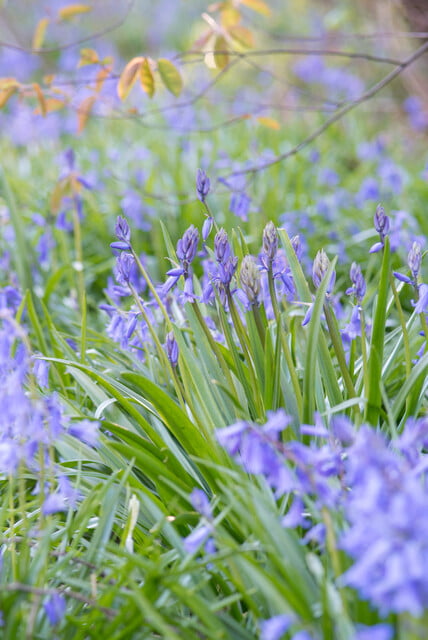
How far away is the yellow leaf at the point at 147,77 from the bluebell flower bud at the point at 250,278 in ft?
4.81

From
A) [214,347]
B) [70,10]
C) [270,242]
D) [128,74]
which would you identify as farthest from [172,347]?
[70,10]

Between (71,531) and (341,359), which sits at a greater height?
(341,359)

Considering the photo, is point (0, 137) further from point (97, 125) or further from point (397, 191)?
point (397, 191)

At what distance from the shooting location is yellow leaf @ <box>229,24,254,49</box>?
3.25m

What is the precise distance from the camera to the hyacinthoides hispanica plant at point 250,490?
1211mm

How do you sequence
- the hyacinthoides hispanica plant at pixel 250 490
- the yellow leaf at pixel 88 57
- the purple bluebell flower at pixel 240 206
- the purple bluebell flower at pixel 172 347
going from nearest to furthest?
the hyacinthoides hispanica plant at pixel 250 490 → the purple bluebell flower at pixel 172 347 → the yellow leaf at pixel 88 57 → the purple bluebell flower at pixel 240 206

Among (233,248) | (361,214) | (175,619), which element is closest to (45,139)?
(361,214)

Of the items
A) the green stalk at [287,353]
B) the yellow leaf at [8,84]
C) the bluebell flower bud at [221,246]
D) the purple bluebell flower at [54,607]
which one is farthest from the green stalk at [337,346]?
the yellow leaf at [8,84]

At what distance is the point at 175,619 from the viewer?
1.60m

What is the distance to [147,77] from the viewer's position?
2963mm

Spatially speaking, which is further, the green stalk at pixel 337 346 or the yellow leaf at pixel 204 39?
the yellow leaf at pixel 204 39

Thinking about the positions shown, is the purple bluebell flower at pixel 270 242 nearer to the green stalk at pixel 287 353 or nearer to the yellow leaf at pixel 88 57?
the green stalk at pixel 287 353

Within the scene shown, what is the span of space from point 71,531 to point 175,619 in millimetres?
438

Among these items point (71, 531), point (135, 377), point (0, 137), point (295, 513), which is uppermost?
point (0, 137)
